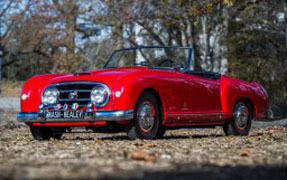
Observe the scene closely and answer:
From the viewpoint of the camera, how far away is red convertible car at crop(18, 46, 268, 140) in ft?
26.3

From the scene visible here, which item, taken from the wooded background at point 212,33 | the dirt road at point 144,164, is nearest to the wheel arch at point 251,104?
the dirt road at point 144,164

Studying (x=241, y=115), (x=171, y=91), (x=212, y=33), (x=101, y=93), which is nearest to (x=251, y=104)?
(x=241, y=115)

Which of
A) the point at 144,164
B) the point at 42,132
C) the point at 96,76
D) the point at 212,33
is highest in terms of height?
the point at 212,33

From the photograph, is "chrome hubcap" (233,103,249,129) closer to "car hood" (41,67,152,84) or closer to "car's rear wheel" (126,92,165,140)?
"car's rear wheel" (126,92,165,140)

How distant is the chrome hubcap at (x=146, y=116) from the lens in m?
8.23

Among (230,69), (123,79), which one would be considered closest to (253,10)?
(230,69)

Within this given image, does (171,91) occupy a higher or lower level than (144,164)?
higher

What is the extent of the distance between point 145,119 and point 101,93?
0.74 meters

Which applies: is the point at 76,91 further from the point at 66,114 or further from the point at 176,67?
the point at 176,67

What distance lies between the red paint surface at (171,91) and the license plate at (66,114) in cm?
11

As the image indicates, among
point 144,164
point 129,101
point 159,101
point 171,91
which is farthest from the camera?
point 171,91

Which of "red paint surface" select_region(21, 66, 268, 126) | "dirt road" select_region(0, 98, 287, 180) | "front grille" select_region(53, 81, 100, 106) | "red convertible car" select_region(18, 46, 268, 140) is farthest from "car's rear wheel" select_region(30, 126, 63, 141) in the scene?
"dirt road" select_region(0, 98, 287, 180)

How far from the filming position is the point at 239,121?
1045cm

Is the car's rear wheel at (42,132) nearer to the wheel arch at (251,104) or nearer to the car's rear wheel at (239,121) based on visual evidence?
the car's rear wheel at (239,121)
